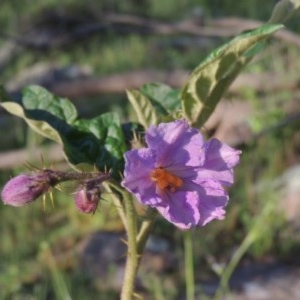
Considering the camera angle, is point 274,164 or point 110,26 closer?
point 274,164

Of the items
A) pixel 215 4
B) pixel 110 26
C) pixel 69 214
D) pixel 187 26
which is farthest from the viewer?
pixel 215 4

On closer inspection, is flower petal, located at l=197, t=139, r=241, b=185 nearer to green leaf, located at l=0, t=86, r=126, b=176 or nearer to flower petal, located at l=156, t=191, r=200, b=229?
flower petal, located at l=156, t=191, r=200, b=229

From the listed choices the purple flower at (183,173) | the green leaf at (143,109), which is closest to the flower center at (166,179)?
the purple flower at (183,173)

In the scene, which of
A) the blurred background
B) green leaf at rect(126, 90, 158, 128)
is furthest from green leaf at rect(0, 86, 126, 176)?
the blurred background

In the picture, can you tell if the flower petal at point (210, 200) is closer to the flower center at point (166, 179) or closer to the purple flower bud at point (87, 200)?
the flower center at point (166, 179)

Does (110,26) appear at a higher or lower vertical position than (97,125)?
lower

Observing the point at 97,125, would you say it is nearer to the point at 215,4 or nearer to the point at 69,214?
the point at 69,214

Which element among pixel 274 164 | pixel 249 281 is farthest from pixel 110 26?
pixel 249 281

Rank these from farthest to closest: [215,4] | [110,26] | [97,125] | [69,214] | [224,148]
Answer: [215,4], [110,26], [69,214], [97,125], [224,148]
